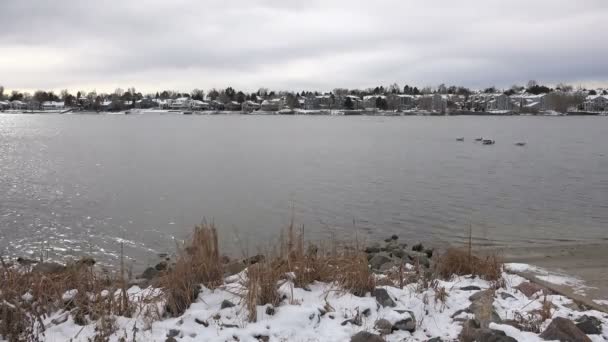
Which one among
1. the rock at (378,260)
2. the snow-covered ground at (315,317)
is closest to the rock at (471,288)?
the snow-covered ground at (315,317)

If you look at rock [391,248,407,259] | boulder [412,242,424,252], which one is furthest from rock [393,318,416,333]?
boulder [412,242,424,252]

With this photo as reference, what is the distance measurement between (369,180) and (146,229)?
13.2 m

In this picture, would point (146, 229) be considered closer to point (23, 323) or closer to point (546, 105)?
point (23, 323)

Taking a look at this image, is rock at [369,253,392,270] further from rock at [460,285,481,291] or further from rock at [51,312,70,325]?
rock at [51,312,70,325]

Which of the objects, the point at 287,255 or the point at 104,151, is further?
the point at 104,151

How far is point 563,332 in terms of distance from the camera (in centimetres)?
505

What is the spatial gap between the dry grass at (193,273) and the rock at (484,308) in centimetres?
304

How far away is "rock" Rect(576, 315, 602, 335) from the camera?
536cm

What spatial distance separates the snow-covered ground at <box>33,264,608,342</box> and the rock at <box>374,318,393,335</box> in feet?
0.12

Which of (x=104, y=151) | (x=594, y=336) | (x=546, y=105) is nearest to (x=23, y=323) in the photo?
(x=594, y=336)

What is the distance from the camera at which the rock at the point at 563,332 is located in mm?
5000

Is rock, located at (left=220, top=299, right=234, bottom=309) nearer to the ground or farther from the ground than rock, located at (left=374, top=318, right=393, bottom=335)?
farther from the ground

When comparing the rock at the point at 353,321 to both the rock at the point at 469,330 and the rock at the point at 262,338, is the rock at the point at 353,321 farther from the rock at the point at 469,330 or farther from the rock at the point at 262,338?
the rock at the point at 469,330

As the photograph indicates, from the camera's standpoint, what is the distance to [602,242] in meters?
13.5
